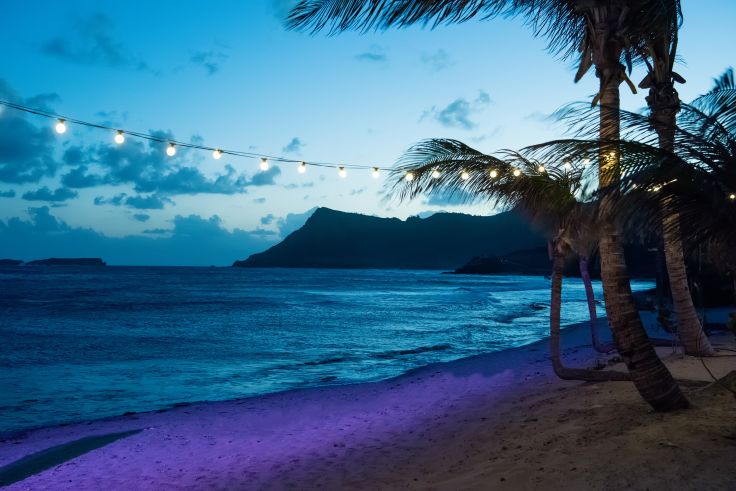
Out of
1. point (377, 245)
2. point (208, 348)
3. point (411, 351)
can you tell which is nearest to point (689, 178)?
point (411, 351)

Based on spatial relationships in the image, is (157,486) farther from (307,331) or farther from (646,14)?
(307,331)

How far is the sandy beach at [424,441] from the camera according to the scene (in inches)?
146

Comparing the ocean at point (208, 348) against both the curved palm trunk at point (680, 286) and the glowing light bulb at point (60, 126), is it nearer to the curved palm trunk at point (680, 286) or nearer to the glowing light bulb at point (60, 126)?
the glowing light bulb at point (60, 126)

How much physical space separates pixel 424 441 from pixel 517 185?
136 inches

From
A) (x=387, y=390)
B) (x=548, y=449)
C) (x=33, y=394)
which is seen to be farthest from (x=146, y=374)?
(x=548, y=449)

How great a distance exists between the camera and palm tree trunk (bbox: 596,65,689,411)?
4547 millimetres

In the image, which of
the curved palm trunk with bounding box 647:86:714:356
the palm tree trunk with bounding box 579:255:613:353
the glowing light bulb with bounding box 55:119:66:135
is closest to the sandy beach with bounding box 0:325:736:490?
the curved palm trunk with bounding box 647:86:714:356

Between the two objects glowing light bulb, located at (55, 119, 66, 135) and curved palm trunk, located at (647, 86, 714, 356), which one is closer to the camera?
curved palm trunk, located at (647, 86, 714, 356)

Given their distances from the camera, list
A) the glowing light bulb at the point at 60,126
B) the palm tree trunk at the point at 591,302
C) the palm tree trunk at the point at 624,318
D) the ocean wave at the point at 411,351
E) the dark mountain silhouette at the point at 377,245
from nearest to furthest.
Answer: the palm tree trunk at the point at 624,318, the glowing light bulb at the point at 60,126, the palm tree trunk at the point at 591,302, the ocean wave at the point at 411,351, the dark mountain silhouette at the point at 377,245

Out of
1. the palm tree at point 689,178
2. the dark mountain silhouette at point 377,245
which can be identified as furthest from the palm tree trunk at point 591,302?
the dark mountain silhouette at point 377,245

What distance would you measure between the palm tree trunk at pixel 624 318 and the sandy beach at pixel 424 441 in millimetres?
207

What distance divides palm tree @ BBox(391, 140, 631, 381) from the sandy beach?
995 mm

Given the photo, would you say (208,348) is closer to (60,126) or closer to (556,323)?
(60,126)

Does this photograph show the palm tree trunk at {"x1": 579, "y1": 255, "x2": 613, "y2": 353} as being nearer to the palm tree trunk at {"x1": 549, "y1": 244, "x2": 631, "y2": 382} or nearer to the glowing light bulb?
the palm tree trunk at {"x1": 549, "y1": 244, "x2": 631, "y2": 382}
